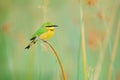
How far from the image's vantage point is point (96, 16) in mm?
1897

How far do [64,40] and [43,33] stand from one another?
0.14m

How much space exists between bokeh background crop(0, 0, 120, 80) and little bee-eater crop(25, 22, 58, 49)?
0.07 ft

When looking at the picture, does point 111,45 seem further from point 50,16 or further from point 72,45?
point 50,16

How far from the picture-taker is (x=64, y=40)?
1.82m

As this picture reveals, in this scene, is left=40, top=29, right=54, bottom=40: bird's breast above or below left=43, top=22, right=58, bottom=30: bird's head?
below

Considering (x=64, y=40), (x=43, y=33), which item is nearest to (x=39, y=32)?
(x=43, y=33)

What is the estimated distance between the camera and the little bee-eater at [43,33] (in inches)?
68.9

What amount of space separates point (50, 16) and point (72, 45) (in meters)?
0.21

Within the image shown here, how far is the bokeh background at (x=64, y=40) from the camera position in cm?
173

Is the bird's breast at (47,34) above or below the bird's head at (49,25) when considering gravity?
below

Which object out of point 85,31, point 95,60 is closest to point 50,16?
point 85,31

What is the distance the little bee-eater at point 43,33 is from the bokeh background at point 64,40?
2 cm

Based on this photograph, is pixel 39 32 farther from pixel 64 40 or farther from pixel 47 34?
pixel 64 40

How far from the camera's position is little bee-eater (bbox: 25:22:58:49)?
1749mm
